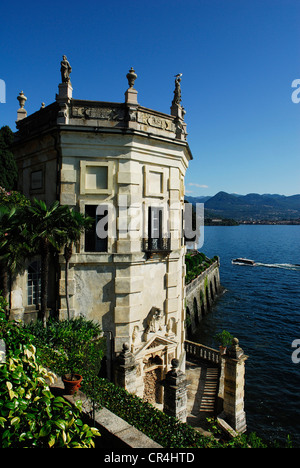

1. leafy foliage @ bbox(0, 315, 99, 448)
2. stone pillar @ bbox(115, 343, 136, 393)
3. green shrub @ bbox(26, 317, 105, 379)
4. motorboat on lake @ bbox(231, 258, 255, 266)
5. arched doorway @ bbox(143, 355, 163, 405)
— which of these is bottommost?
motorboat on lake @ bbox(231, 258, 255, 266)

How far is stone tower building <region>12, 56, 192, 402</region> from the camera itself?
1650 centimetres

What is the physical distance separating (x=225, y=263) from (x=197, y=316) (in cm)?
6236

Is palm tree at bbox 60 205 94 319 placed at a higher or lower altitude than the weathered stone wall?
higher

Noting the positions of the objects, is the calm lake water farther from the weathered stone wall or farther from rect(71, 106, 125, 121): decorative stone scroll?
rect(71, 106, 125, 121): decorative stone scroll

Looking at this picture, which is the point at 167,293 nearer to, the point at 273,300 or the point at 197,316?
the point at 197,316

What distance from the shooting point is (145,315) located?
18.0 m

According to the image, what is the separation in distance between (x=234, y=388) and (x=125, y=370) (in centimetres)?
808

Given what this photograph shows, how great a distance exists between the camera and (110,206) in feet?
55.2

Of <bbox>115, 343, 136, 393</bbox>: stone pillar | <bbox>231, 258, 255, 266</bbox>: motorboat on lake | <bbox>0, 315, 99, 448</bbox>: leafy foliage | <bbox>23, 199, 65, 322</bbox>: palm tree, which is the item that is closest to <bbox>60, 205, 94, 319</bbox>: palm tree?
<bbox>23, 199, 65, 322</bbox>: palm tree

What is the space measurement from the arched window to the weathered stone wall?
88.4ft

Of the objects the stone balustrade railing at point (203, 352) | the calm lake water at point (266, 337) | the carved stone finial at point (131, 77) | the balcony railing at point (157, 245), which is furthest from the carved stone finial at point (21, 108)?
the calm lake water at point (266, 337)

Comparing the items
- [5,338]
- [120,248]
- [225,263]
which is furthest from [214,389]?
[225,263]

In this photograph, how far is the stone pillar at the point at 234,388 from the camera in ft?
62.6

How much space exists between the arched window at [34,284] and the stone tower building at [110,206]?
0.16 feet
